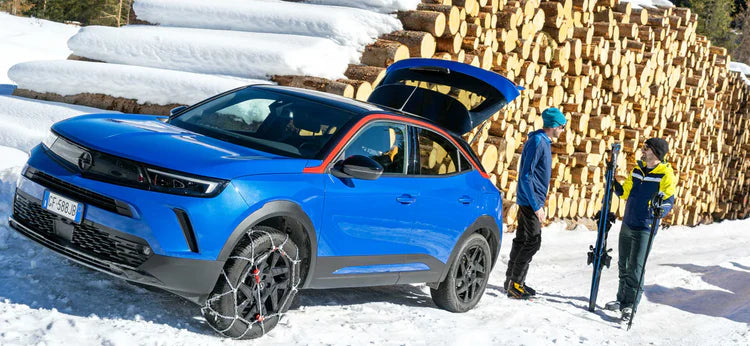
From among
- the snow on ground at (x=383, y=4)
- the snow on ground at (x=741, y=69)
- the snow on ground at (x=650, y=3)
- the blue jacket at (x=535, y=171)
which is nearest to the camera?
the blue jacket at (x=535, y=171)

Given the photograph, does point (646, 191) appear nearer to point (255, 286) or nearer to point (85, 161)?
point (255, 286)

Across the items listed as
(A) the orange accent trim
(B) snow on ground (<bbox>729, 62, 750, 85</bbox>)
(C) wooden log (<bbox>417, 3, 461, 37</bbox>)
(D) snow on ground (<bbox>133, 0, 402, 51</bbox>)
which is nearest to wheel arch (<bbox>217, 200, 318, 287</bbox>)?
(A) the orange accent trim

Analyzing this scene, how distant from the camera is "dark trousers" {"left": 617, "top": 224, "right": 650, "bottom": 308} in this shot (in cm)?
791

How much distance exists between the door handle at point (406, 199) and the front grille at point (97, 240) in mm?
1978

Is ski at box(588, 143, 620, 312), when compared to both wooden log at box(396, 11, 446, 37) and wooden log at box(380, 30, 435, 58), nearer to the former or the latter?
wooden log at box(380, 30, 435, 58)

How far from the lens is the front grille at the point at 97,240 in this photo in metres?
4.64

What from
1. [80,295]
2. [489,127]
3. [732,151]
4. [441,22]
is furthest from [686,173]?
[80,295]

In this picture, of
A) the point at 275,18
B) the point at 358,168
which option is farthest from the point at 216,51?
the point at 358,168

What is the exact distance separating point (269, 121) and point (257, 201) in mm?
1199

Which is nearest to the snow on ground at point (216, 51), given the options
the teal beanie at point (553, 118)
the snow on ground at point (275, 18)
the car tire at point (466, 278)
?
the snow on ground at point (275, 18)

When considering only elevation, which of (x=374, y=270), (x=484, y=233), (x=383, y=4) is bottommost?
(x=484, y=233)

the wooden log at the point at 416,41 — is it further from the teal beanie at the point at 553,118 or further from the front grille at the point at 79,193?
the front grille at the point at 79,193

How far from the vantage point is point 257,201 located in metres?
4.85

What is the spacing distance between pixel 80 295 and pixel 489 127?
7423 mm
